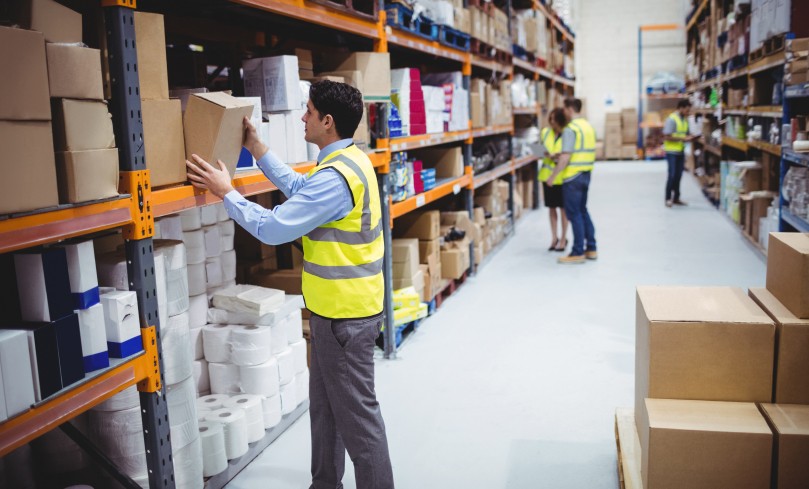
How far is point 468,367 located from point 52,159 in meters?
3.20

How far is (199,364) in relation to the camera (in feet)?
11.4

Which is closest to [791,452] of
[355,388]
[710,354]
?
[710,354]

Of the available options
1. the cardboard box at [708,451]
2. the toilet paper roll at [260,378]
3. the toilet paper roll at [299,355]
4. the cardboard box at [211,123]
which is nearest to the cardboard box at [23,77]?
the cardboard box at [211,123]

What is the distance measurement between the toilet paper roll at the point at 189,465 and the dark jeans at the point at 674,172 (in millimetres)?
10046

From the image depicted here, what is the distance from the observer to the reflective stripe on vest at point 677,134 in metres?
11.1

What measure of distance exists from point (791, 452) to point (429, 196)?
146 inches

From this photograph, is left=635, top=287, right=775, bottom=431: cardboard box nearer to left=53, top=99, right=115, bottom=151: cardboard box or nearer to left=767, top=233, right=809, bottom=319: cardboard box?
left=767, top=233, right=809, bottom=319: cardboard box

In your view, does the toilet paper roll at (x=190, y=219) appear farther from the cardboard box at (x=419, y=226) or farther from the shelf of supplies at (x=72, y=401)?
the cardboard box at (x=419, y=226)

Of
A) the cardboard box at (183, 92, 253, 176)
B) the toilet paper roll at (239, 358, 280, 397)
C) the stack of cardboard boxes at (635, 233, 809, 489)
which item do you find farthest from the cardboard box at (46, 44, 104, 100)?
the stack of cardboard boxes at (635, 233, 809, 489)

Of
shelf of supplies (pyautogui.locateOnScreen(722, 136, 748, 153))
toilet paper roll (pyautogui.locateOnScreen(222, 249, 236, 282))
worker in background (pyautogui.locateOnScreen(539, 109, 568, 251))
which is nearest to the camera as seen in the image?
toilet paper roll (pyautogui.locateOnScreen(222, 249, 236, 282))

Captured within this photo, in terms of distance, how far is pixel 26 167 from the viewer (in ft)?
6.14

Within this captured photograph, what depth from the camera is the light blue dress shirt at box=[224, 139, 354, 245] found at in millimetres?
2512

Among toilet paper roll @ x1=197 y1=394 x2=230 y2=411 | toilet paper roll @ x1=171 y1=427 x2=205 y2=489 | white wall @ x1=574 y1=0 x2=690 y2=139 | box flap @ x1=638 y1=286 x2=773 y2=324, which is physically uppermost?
white wall @ x1=574 y1=0 x2=690 y2=139

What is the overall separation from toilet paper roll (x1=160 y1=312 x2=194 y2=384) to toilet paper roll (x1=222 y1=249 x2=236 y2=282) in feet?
2.87
